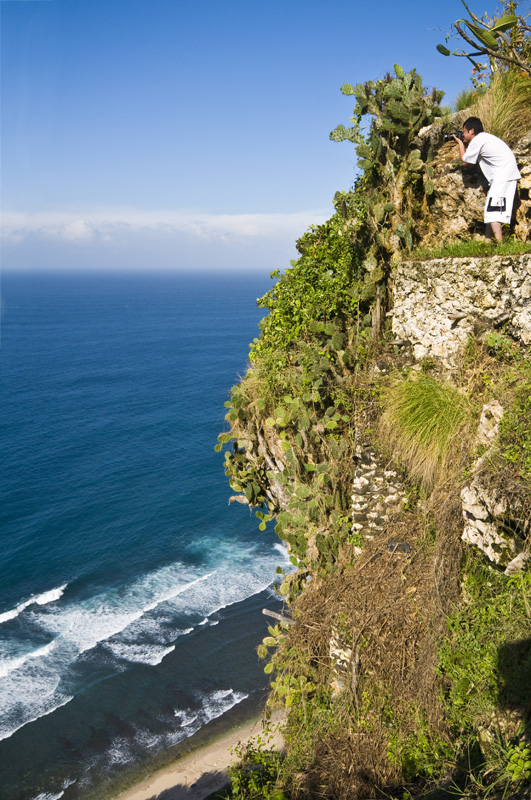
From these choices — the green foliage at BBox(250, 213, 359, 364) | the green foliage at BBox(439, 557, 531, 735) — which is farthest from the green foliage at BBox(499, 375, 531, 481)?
the green foliage at BBox(250, 213, 359, 364)

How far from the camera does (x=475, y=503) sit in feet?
21.4

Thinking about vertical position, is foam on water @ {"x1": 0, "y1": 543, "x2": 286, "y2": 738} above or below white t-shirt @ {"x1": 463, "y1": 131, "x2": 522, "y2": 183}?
below

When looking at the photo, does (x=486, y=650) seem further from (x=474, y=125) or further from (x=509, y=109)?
(x=509, y=109)

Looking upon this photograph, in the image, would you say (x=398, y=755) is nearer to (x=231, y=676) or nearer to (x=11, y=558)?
(x=231, y=676)

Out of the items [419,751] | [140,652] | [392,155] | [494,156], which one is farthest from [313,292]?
[140,652]

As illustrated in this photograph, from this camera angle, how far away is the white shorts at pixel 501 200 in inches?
340

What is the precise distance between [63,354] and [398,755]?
81102mm

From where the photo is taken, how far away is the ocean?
20.7 metres

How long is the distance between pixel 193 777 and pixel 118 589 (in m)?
11.4

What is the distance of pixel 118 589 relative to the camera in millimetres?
28344

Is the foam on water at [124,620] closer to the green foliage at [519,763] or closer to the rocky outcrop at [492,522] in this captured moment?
the rocky outcrop at [492,522]

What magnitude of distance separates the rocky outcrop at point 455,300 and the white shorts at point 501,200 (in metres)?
1.00

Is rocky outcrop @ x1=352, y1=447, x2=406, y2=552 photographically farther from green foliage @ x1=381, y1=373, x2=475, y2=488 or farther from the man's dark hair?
the man's dark hair

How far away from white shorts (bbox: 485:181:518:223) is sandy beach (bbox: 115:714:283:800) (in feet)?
53.8
